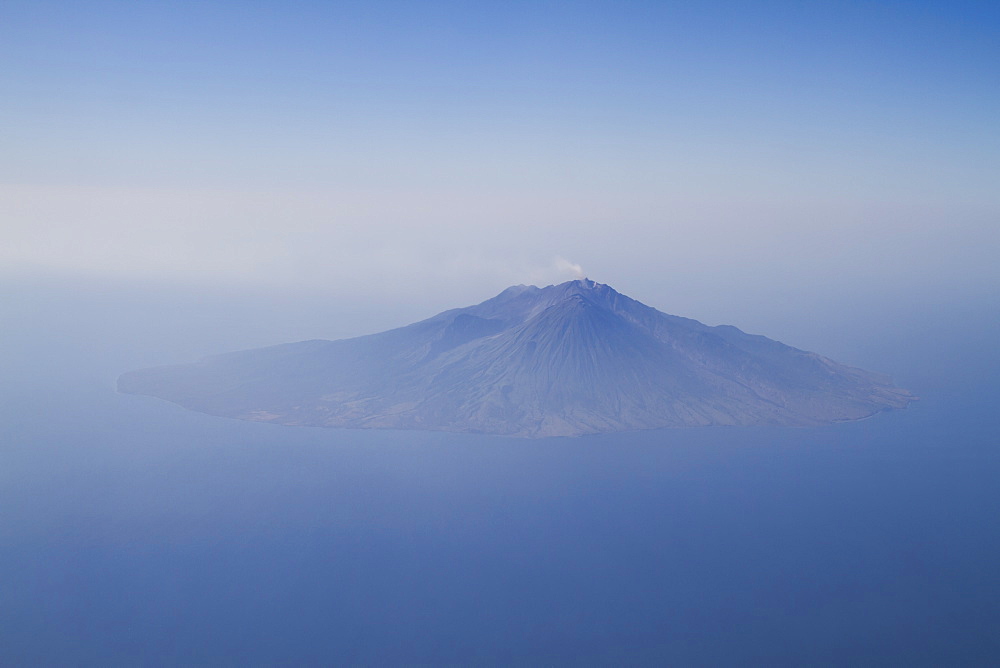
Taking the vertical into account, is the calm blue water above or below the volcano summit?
below

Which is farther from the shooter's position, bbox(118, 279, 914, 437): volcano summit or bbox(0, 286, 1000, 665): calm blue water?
bbox(118, 279, 914, 437): volcano summit

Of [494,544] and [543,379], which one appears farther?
[543,379]

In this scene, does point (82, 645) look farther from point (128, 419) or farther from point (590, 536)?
point (128, 419)

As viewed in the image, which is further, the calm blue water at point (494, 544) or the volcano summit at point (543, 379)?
the volcano summit at point (543, 379)

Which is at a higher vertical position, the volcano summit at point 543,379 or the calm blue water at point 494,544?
the volcano summit at point 543,379
